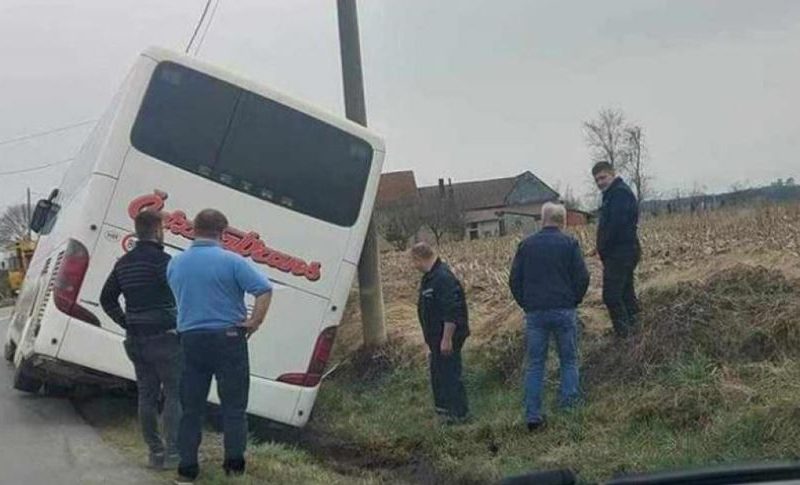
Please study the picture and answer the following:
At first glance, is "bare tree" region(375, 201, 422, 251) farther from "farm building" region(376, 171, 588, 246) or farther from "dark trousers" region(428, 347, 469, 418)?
"dark trousers" region(428, 347, 469, 418)

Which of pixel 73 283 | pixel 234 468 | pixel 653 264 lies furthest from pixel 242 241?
pixel 653 264

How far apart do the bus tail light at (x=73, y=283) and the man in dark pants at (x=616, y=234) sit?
4377mm

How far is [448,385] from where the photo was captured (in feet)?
32.1

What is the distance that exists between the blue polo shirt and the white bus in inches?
109

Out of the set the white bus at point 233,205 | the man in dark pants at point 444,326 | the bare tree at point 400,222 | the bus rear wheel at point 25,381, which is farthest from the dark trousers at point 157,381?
the bare tree at point 400,222

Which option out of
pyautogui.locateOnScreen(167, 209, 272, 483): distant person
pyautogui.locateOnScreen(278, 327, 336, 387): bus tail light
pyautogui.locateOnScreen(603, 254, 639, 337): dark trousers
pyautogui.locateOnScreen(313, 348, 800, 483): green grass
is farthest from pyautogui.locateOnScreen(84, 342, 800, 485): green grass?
pyautogui.locateOnScreen(603, 254, 639, 337): dark trousers

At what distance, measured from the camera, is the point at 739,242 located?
14555 mm

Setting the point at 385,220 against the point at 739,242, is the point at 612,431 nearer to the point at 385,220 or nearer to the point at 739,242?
the point at 739,242

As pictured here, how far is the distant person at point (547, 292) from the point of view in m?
8.62

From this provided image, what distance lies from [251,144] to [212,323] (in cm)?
341

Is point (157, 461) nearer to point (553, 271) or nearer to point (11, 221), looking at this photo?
point (553, 271)

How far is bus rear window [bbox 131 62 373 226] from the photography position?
9.55m

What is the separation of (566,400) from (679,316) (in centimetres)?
127

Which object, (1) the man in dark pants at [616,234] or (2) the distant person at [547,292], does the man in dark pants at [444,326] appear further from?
(1) the man in dark pants at [616,234]
